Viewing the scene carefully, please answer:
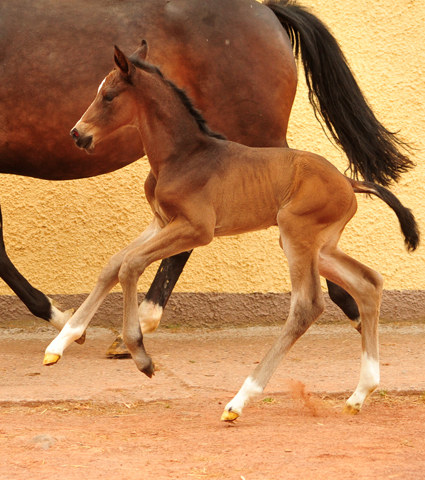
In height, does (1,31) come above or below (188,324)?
above

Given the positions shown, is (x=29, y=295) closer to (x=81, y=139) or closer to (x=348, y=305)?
(x=81, y=139)

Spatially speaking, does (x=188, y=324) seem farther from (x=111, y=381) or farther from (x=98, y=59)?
(x=98, y=59)

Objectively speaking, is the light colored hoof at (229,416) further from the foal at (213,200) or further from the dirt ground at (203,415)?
the foal at (213,200)

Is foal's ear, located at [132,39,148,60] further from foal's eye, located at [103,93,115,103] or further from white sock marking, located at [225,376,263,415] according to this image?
white sock marking, located at [225,376,263,415]

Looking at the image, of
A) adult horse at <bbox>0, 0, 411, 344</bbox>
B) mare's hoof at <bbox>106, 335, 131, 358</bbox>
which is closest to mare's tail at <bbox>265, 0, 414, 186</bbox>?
adult horse at <bbox>0, 0, 411, 344</bbox>

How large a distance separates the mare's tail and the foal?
1.25 metres

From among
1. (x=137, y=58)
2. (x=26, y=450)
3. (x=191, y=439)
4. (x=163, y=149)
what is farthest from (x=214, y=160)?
(x=26, y=450)

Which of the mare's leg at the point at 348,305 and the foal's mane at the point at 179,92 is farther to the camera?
the mare's leg at the point at 348,305

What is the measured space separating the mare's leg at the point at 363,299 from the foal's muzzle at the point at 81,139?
119 centimetres

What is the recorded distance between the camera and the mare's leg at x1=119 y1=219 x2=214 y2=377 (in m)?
Result: 3.21

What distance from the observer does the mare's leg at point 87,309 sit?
10.4 ft

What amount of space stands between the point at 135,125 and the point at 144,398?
135 centimetres

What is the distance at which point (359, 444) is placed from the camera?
9.39 ft

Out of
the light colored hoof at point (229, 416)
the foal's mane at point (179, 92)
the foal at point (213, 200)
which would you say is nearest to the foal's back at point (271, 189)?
the foal at point (213, 200)
